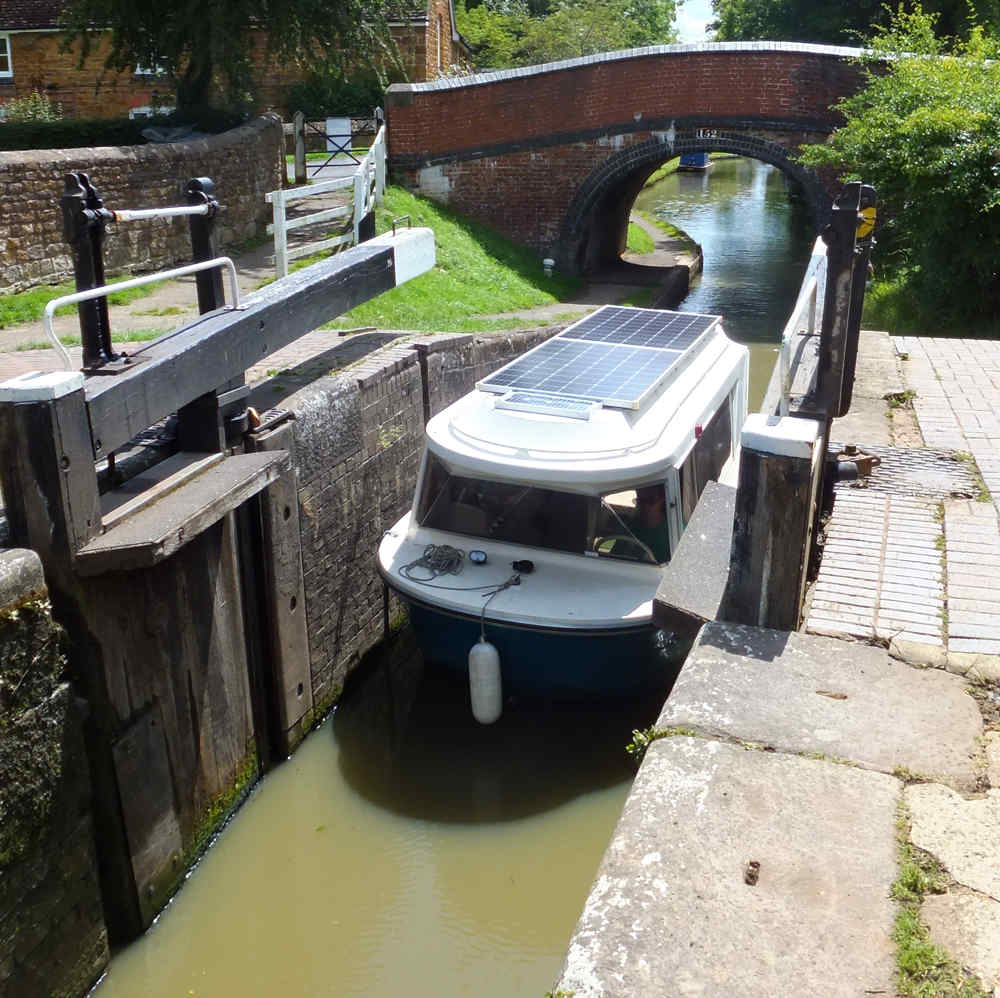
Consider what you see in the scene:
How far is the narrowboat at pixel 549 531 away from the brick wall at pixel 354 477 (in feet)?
1.57

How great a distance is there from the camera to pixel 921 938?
282cm

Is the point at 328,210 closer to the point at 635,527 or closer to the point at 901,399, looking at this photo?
the point at 635,527

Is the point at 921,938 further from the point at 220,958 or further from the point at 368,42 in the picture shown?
the point at 368,42

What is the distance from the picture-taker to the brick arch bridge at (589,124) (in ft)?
63.3

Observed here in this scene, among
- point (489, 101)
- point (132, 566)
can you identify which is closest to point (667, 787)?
point (132, 566)

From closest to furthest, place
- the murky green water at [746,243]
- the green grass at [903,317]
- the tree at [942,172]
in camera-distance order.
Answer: the tree at [942,172] → the green grass at [903,317] → the murky green water at [746,243]

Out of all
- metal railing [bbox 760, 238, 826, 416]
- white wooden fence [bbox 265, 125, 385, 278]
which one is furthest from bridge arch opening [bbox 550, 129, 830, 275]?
metal railing [bbox 760, 238, 826, 416]

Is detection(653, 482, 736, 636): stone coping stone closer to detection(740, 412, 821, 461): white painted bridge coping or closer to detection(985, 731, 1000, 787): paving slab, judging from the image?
detection(740, 412, 821, 461): white painted bridge coping

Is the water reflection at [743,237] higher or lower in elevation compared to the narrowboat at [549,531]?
lower

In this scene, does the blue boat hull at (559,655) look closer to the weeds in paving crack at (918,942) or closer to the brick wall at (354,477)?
the brick wall at (354,477)

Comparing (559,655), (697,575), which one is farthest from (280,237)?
(697,575)

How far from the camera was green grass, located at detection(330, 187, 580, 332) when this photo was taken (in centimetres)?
1262

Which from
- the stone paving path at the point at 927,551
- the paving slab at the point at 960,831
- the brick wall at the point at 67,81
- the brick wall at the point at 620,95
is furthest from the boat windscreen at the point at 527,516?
the brick wall at the point at 67,81

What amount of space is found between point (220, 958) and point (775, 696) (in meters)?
3.76
